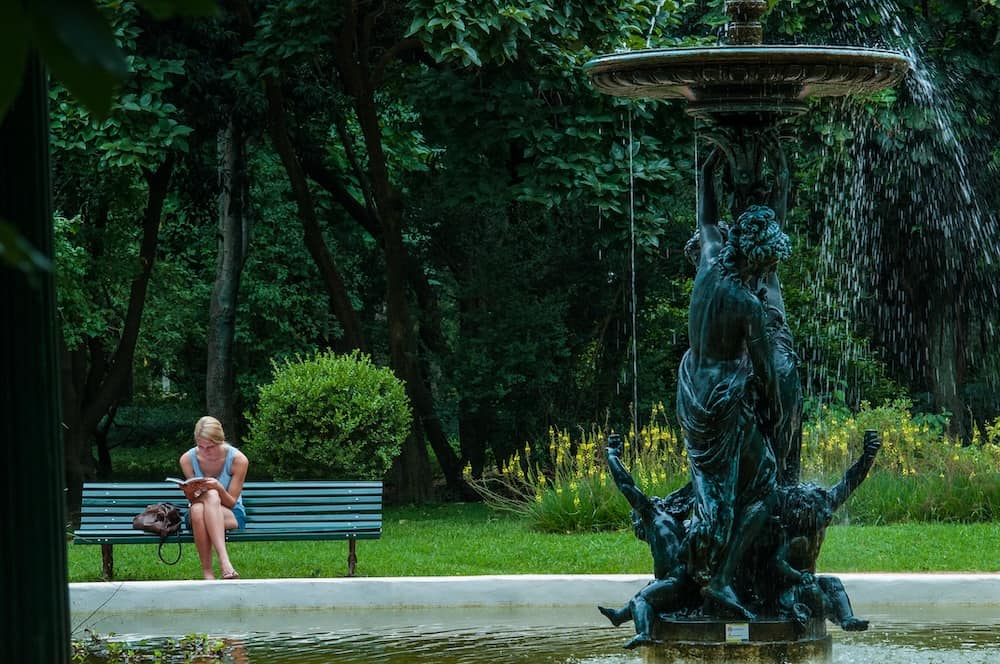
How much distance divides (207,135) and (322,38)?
371 centimetres

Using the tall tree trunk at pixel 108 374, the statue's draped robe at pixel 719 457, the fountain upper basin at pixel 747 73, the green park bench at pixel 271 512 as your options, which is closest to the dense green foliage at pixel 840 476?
the green park bench at pixel 271 512

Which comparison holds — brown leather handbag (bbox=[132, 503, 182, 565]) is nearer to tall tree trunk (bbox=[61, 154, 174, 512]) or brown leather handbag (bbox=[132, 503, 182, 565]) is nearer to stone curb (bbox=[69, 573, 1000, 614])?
stone curb (bbox=[69, 573, 1000, 614])

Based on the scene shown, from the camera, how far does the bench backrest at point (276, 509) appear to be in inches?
464

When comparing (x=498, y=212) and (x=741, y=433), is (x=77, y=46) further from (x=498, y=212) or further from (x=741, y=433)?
(x=498, y=212)

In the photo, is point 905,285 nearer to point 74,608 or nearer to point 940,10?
point 940,10

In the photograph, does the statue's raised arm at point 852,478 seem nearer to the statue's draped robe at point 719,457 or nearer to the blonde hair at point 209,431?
the statue's draped robe at point 719,457

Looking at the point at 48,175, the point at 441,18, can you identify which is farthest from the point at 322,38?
the point at 48,175

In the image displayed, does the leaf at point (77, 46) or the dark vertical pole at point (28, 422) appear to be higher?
the leaf at point (77, 46)

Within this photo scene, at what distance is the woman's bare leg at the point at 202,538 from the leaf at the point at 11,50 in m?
9.64

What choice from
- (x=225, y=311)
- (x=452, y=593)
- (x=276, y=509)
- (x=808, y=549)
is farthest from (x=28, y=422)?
(x=225, y=311)

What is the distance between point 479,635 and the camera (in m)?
9.40

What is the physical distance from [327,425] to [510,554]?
3.66m

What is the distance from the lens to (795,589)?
7789mm

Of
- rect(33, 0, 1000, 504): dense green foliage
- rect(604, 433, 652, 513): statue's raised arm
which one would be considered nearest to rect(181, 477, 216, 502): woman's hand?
rect(604, 433, 652, 513): statue's raised arm
